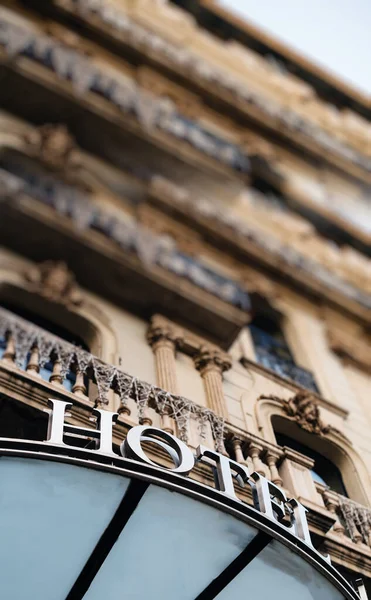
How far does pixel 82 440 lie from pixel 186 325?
20.5ft

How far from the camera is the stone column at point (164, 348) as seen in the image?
36.2 ft

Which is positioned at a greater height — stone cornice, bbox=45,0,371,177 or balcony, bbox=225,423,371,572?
stone cornice, bbox=45,0,371,177

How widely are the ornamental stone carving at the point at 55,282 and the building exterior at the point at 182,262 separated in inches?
1.3

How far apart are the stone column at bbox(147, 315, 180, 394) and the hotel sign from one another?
12.8ft

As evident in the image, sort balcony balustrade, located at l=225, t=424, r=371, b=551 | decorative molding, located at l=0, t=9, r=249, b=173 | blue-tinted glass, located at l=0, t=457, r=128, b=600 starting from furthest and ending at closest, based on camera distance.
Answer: decorative molding, located at l=0, t=9, r=249, b=173 → balcony balustrade, located at l=225, t=424, r=371, b=551 → blue-tinted glass, located at l=0, t=457, r=128, b=600

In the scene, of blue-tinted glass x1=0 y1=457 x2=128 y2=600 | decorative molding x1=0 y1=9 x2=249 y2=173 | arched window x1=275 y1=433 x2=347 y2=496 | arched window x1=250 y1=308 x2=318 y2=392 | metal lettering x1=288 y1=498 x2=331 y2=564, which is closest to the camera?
blue-tinted glass x1=0 y1=457 x2=128 y2=600

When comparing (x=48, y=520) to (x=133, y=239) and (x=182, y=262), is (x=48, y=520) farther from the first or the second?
(x=182, y=262)

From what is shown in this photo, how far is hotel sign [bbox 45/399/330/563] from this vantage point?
20.6 feet

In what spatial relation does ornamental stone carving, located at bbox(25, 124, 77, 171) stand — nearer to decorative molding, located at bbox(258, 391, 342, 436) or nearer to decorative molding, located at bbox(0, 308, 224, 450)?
decorative molding, located at bbox(258, 391, 342, 436)

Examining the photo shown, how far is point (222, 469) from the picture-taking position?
22.2 ft

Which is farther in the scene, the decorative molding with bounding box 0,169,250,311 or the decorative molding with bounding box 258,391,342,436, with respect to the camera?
the decorative molding with bounding box 0,169,250,311

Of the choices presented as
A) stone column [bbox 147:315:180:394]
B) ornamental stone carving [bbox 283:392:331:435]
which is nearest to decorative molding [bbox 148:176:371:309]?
ornamental stone carving [bbox 283:392:331:435]

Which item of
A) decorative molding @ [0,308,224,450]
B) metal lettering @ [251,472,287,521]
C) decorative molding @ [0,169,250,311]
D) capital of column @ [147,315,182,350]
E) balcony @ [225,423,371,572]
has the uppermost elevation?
decorative molding @ [0,169,250,311]

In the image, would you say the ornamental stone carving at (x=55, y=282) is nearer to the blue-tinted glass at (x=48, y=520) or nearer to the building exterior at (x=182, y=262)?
the building exterior at (x=182, y=262)
